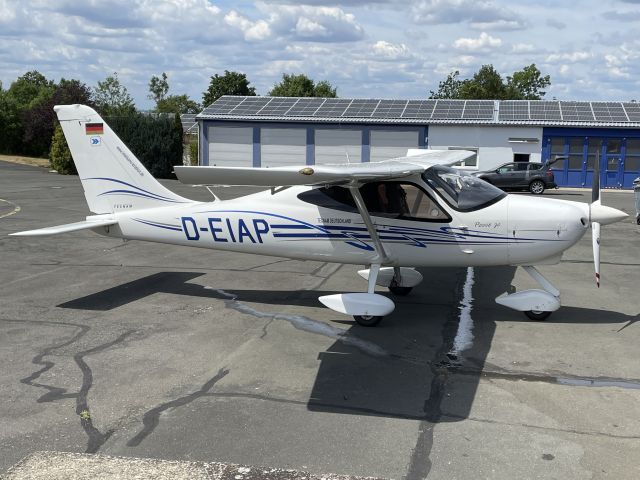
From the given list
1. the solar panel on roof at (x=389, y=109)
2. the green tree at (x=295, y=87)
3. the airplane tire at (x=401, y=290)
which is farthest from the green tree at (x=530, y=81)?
the airplane tire at (x=401, y=290)

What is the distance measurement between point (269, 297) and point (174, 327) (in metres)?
2.01

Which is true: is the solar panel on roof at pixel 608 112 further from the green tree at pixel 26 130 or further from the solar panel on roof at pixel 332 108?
the green tree at pixel 26 130

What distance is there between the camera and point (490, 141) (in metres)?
36.0

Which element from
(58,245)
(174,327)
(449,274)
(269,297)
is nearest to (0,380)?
(174,327)

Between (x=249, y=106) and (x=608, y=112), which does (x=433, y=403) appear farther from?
(x=249, y=106)

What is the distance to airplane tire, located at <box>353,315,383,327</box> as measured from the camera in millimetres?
8219

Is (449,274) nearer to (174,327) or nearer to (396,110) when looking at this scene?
(174,327)

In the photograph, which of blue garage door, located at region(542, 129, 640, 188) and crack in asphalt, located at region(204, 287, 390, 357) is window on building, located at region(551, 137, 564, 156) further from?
crack in asphalt, located at region(204, 287, 390, 357)

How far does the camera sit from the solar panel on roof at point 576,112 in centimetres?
3544

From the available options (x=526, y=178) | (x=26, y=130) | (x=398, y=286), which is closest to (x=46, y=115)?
(x=26, y=130)

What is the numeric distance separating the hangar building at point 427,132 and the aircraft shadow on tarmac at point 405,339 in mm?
25583

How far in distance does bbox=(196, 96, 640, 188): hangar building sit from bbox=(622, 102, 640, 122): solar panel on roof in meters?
0.06

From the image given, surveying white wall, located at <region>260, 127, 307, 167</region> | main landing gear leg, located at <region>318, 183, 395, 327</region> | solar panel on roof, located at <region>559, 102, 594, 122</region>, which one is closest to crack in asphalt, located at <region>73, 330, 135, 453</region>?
main landing gear leg, located at <region>318, 183, 395, 327</region>

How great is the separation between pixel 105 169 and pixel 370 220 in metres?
4.36
